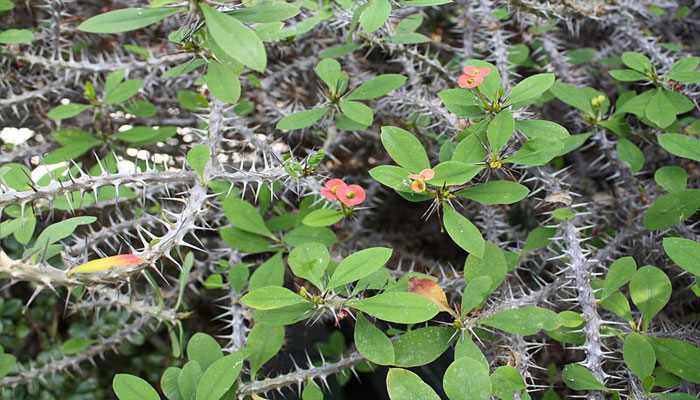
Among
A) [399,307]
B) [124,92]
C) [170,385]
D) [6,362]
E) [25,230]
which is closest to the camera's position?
[399,307]

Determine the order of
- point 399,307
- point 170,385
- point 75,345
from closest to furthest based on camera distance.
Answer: point 399,307
point 170,385
point 75,345

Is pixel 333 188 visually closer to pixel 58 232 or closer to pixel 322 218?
pixel 322 218

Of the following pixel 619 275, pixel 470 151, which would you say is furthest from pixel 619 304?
pixel 470 151

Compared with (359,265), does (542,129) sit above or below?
above

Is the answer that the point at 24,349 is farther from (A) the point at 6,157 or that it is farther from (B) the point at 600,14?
(B) the point at 600,14

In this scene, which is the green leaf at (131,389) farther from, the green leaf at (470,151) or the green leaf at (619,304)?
the green leaf at (619,304)

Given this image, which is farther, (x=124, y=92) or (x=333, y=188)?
(x=124, y=92)
